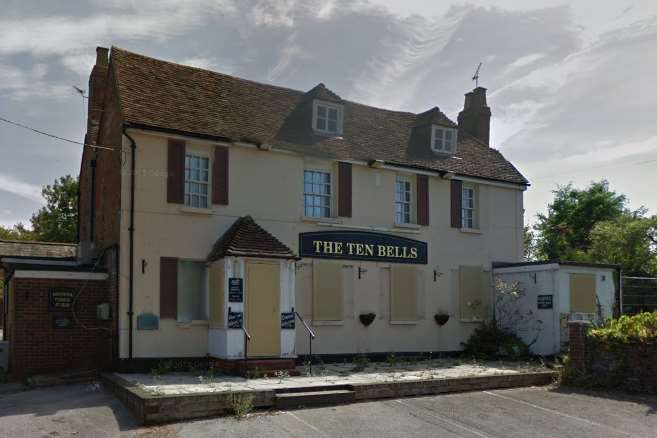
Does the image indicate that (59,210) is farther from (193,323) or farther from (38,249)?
(193,323)

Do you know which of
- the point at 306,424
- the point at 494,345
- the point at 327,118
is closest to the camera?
the point at 306,424

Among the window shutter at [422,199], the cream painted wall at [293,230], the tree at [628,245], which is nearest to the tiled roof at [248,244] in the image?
the cream painted wall at [293,230]

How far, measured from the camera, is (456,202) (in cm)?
2066

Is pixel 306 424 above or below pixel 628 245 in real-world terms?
below

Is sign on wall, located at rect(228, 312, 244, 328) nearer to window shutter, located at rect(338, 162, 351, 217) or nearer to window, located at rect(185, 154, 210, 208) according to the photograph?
window, located at rect(185, 154, 210, 208)

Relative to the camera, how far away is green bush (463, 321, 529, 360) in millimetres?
18891

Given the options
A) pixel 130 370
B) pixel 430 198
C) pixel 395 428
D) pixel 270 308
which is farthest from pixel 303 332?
pixel 395 428

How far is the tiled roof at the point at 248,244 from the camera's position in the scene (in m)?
15.3

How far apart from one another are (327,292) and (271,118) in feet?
16.8

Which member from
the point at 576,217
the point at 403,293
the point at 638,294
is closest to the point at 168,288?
the point at 403,293

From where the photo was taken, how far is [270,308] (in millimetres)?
15445

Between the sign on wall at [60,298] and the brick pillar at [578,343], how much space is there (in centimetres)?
1158

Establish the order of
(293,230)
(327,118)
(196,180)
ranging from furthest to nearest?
(327,118)
(293,230)
(196,180)

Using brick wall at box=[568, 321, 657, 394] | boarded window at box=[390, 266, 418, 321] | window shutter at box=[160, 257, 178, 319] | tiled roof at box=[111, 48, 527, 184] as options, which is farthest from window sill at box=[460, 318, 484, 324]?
window shutter at box=[160, 257, 178, 319]
